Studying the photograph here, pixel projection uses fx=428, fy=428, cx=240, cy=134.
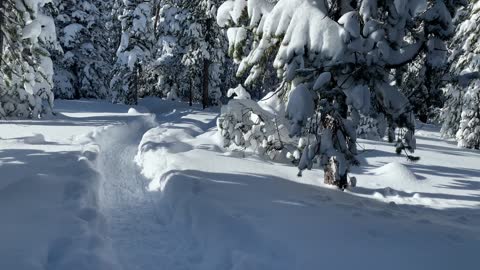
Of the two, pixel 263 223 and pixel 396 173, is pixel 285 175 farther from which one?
pixel 263 223

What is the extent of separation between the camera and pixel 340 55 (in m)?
7.21

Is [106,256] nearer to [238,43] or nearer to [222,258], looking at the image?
[222,258]

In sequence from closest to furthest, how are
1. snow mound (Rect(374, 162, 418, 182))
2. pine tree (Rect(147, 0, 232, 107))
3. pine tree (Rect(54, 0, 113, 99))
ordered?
snow mound (Rect(374, 162, 418, 182)), pine tree (Rect(147, 0, 232, 107)), pine tree (Rect(54, 0, 113, 99))

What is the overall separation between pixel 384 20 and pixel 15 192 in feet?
25.6

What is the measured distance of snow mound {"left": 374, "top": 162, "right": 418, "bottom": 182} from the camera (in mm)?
11453

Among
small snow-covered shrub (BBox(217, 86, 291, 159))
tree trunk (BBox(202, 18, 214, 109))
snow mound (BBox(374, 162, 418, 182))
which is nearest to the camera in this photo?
snow mound (BBox(374, 162, 418, 182))

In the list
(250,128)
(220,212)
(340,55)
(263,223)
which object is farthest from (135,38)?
(263,223)

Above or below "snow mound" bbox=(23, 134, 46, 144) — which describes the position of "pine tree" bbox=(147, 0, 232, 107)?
above

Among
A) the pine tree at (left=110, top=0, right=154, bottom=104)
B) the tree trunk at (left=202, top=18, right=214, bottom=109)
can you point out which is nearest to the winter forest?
the tree trunk at (left=202, top=18, right=214, bottom=109)

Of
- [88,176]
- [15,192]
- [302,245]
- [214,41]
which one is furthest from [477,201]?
[214,41]

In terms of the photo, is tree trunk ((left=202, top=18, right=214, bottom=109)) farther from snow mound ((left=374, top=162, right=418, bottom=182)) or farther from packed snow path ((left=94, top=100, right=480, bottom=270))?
snow mound ((left=374, top=162, right=418, bottom=182))

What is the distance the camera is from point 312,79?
789cm

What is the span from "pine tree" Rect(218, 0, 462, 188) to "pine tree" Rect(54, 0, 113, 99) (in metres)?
32.1

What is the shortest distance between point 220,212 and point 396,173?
6.12 meters
